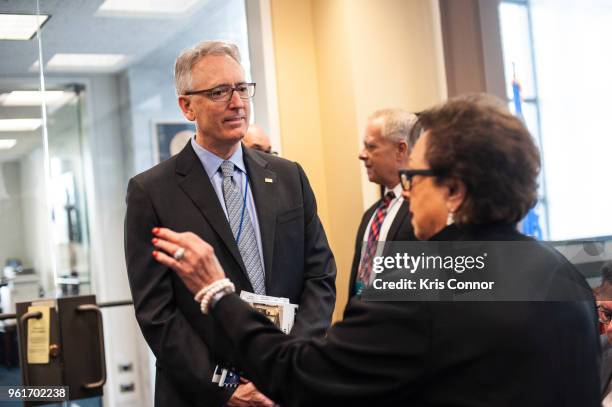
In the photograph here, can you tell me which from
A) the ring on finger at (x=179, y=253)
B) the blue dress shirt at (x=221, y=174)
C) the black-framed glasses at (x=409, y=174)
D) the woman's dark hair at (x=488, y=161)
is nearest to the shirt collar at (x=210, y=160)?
the blue dress shirt at (x=221, y=174)

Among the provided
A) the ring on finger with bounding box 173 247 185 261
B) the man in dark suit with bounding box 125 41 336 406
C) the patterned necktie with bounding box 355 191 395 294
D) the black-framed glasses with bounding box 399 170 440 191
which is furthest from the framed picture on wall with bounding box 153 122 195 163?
the black-framed glasses with bounding box 399 170 440 191

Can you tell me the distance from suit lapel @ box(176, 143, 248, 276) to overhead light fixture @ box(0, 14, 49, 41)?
5.72 feet

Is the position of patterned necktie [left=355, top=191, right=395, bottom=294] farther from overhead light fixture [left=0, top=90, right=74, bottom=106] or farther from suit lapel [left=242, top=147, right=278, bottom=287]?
overhead light fixture [left=0, top=90, right=74, bottom=106]

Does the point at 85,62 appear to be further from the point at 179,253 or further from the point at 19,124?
the point at 179,253

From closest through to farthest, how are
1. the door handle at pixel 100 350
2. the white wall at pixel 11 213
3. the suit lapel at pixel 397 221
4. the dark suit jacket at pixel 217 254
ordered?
1. the dark suit jacket at pixel 217 254
2. the suit lapel at pixel 397 221
3. the white wall at pixel 11 213
4. the door handle at pixel 100 350

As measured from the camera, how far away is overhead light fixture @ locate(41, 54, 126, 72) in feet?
13.5

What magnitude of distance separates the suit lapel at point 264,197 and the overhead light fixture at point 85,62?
2390 mm

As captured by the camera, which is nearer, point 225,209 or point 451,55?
point 225,209

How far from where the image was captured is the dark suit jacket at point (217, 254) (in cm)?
187

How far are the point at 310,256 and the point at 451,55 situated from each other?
242 centimetres

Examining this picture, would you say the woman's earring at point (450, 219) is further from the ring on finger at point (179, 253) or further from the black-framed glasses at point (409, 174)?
the ring on finger at point (179, 253)

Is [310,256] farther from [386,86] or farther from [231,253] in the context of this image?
[386,86]

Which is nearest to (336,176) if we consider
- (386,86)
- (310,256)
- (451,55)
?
(386,86)

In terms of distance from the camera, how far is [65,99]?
426 centimetres
